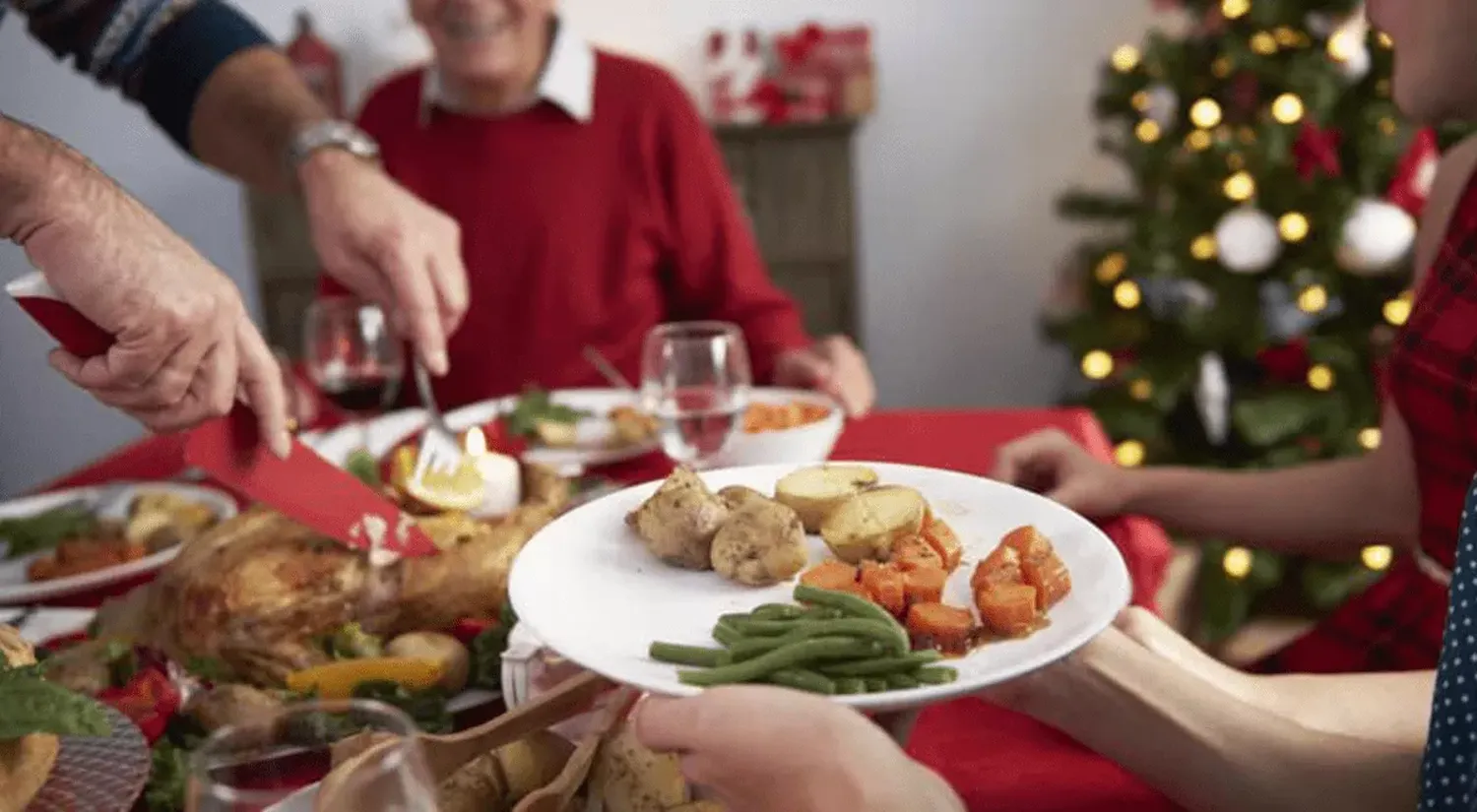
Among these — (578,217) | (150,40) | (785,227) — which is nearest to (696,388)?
(150,40)

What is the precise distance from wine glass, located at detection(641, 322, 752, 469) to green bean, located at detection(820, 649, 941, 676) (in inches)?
21.9

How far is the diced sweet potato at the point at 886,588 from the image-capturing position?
2.27 feet

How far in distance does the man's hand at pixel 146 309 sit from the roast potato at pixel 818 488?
0.36 metres

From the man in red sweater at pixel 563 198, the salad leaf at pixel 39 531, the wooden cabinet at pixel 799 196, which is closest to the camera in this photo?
the salad leaf at pixel 39 531

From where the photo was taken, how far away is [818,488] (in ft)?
2.67

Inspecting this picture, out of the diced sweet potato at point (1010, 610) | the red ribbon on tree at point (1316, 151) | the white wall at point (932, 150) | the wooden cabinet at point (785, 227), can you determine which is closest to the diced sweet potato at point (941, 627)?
the diced sweet potato at point (1010, 610)

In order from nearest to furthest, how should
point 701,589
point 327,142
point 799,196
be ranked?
point 701,589 → point 327,142 → point 799,196

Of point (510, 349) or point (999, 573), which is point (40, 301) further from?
point (510, 349)

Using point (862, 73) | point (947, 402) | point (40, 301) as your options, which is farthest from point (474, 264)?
point (947, 402)

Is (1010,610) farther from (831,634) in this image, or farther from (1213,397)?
(1213,397)

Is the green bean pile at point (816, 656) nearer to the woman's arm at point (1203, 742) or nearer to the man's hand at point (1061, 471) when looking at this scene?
the woman's arm at point (1203, 742)

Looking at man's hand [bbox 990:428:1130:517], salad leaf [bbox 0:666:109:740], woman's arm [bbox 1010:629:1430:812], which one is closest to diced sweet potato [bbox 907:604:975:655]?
woman's arm [bbox 1010:629:1430:812]

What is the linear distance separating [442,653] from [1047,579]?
406mm

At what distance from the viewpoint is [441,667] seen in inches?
33.3
